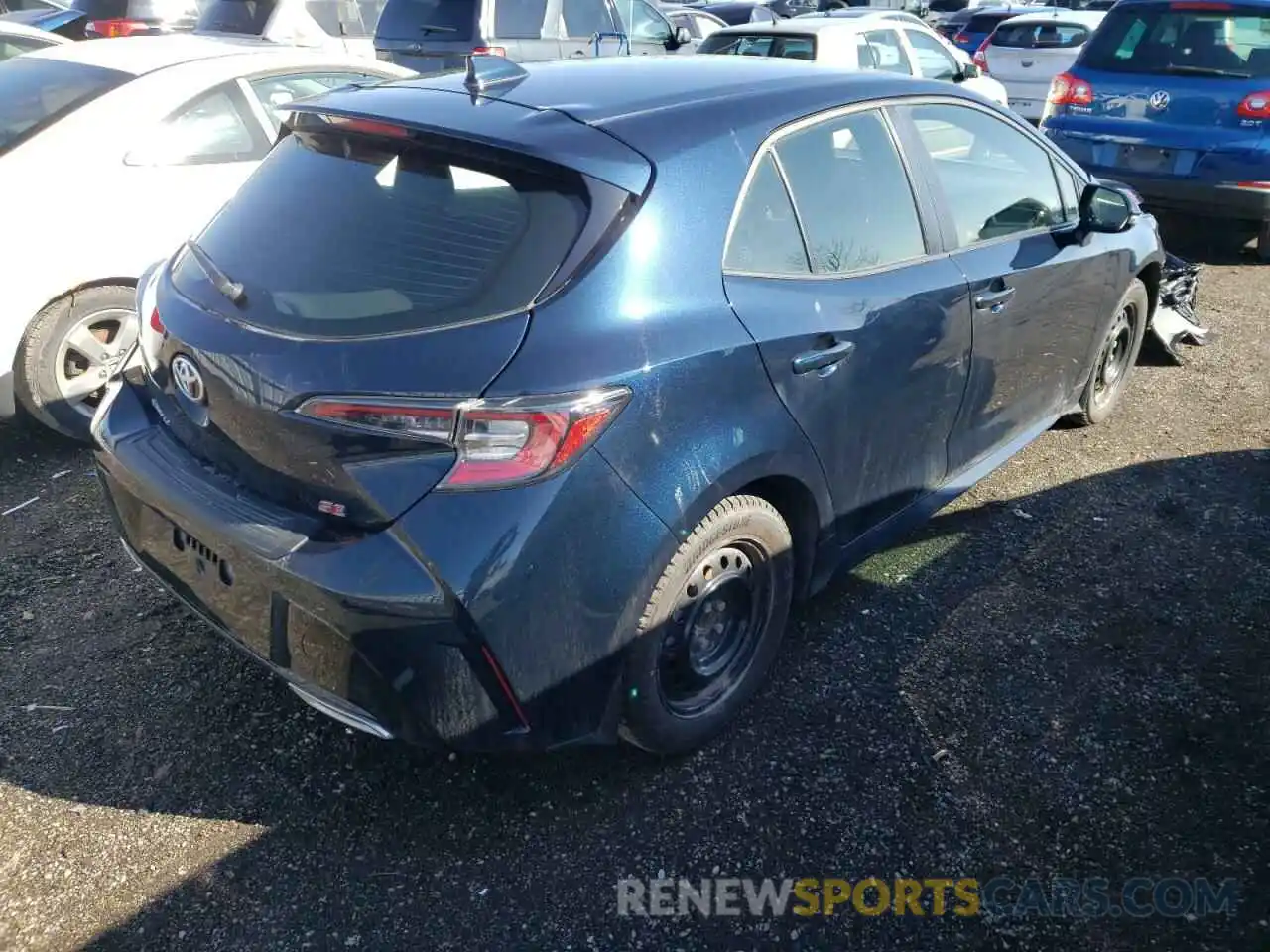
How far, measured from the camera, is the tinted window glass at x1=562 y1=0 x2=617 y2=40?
954 cm

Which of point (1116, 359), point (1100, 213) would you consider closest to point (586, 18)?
Result: point (1116, 359)

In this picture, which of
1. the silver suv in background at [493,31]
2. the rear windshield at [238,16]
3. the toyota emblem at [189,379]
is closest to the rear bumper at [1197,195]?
the silver suv in background at [493,31]

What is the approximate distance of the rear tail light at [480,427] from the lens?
2.11 metres

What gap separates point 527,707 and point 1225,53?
7138 mm

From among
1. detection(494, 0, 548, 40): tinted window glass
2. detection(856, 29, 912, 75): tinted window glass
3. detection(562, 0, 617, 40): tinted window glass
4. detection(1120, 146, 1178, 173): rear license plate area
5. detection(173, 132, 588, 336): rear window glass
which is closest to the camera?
detection(173, 132, 588, 336): rear window glass

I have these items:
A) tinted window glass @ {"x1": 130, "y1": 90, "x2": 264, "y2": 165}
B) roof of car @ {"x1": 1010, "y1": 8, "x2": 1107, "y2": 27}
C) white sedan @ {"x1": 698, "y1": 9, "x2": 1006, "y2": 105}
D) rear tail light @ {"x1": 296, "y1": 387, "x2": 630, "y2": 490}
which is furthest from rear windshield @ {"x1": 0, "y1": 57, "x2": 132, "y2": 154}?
roof of car @ {"x1": 1010, "y1": 8, "x2": 1107, "y2": 27}

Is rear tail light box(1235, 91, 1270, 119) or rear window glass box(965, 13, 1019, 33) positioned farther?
rear window glass box(965, 13, 1019, 33)

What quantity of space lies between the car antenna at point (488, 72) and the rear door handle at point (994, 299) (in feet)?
5.37

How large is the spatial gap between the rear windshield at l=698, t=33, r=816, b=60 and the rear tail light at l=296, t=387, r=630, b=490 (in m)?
6.75

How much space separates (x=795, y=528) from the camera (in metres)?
2.98

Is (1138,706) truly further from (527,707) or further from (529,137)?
(529,137)

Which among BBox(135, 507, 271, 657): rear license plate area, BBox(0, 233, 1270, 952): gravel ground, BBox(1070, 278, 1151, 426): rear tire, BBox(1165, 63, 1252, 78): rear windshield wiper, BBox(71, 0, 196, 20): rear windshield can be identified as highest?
BBox(1165, 63, 1252, 78): rear windshield wiper

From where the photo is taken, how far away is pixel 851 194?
3.00 meters

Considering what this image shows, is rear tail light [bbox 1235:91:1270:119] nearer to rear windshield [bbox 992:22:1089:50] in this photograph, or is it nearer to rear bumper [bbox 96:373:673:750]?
rear windshield [bbox 992:22:1089:50]
